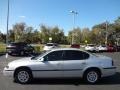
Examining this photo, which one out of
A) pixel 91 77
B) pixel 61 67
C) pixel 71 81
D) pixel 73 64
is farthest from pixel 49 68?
pixel 91 77

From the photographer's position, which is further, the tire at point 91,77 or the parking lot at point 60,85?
the tire at point 91,77

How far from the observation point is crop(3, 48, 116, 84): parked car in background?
1168 centimetres

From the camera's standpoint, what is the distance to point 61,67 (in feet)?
38.4

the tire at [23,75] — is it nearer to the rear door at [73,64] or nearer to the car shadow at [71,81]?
the car shadow at [71,81]

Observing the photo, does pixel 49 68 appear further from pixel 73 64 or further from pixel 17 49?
pixel 17 49

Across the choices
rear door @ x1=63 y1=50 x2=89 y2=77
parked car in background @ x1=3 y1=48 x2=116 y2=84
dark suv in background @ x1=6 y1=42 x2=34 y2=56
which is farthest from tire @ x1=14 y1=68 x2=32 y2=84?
dark suv in background @ x1=6 y1=42 x2=34 y2=56

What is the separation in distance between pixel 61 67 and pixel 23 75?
1.57 meters

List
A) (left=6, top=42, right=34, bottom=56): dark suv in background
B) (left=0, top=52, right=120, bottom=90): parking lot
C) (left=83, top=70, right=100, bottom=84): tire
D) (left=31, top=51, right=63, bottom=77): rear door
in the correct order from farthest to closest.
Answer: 1. (left=6, top=42, right=34, bottom=56): dark suv in background
2. (left=83, top=70, right=100, bottom=84): tire
3. (left=31, top=51, right=63, bottom=77): rear door
4. (left=0, top=52, right=120, bottom=90): parking lot

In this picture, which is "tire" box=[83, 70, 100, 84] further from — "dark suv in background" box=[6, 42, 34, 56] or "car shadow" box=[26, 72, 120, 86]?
"dark suv in background" box=[6, 42, 34, 56]

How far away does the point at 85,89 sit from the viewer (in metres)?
10.7

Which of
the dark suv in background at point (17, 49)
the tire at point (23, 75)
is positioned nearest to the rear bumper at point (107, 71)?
the tire at point (23, 75)

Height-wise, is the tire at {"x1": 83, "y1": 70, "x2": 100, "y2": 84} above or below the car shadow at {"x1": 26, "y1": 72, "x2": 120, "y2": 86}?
above

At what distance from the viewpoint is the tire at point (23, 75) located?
11.7 m

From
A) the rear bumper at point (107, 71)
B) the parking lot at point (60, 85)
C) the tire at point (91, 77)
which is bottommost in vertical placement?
the parking lot at point (60, 85)
